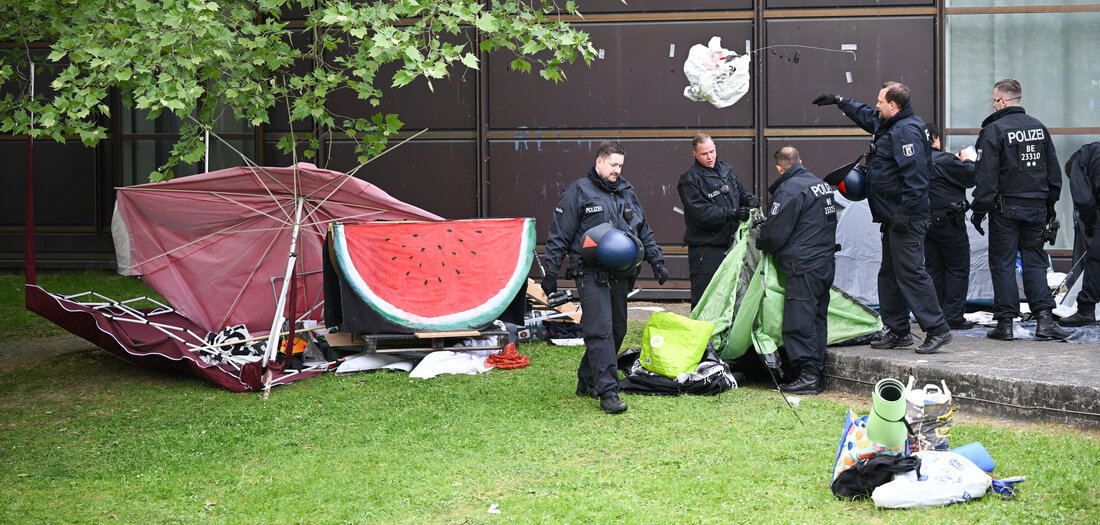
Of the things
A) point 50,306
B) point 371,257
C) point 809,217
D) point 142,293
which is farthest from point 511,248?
point 142,293

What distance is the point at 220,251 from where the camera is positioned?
28.1 feet

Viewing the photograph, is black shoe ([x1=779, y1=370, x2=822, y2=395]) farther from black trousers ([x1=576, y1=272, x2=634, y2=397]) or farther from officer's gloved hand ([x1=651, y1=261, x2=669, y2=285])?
black trousers ([x1=576, y1=272, x2=634, y2=397])

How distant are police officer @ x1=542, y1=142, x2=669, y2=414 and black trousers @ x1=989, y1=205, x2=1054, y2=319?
288 centimetres

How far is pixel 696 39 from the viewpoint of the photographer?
1173 centimetres

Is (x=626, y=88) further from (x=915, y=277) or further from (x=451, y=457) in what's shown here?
(x=451, y=457)

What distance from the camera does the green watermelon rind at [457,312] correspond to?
8.20 meters

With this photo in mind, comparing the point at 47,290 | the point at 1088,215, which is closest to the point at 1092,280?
the point at 1088,215

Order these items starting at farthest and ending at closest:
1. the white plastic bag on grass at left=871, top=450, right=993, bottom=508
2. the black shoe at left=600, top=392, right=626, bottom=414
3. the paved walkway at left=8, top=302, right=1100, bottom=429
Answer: the black shoe at left=600, top=392, right=626, bottom=414, the paved walkway at left=8, top=302, right=1100, bottom=429, the white plastic bag on grass at left=871, top=450, right=993, bottom=508

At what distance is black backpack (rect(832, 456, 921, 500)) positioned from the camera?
443 cm

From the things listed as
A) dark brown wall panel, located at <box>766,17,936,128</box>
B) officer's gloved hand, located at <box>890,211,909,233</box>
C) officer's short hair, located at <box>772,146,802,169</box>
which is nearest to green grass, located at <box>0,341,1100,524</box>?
officer's gloved hand, located at <box>890,211,909,233</box>

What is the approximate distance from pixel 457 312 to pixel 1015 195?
4534 millimetres

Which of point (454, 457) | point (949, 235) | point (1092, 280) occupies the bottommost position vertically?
point (454, 457)

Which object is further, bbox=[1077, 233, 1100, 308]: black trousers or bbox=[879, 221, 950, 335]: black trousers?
bbox=[1077, 233, 1100, 308]: black trousers

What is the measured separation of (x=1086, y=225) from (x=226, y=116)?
977cm
